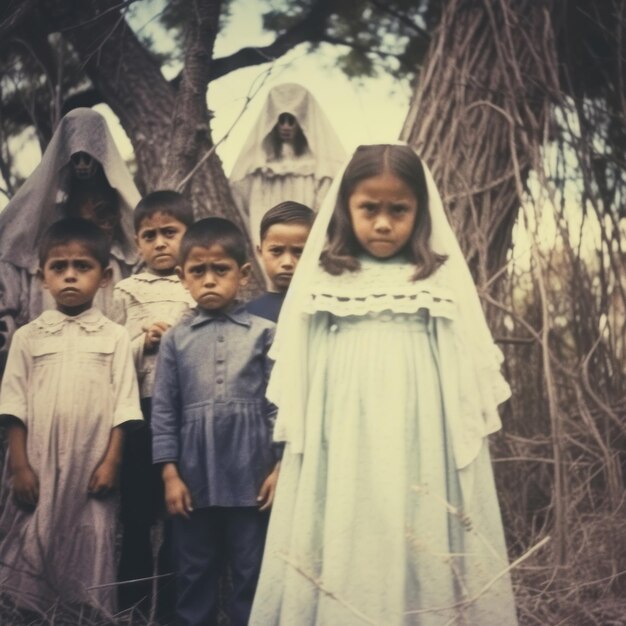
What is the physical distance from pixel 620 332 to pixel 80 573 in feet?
8.61

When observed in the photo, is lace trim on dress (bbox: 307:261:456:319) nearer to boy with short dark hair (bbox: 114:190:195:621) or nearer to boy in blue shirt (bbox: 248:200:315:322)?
boy in blue shirt (bbox: 248:200:315:322)

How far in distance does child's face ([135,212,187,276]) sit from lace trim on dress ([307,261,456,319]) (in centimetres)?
84

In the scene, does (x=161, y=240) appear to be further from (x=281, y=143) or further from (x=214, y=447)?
(x=281, y=143)

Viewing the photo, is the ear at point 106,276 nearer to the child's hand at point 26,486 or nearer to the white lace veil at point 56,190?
the white lace veil at point 56,190

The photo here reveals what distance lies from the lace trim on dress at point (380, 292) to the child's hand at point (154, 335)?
724 millimetres

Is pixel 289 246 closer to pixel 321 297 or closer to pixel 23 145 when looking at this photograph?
pixel 321 297

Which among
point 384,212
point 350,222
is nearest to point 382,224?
point 384,212

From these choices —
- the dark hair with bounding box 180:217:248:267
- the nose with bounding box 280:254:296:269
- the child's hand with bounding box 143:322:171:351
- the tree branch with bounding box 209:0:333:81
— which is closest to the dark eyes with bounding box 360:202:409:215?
the dark hair with bounding box 180:217:248:267

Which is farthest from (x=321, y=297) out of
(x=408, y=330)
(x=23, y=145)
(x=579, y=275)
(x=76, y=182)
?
(x=23, y=145)

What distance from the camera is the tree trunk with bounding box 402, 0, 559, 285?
434 centimetres

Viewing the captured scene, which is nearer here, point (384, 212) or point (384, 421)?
point (384, 421)

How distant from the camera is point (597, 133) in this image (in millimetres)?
4453

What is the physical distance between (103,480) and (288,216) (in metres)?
1.14

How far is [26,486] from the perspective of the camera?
3039 mm
